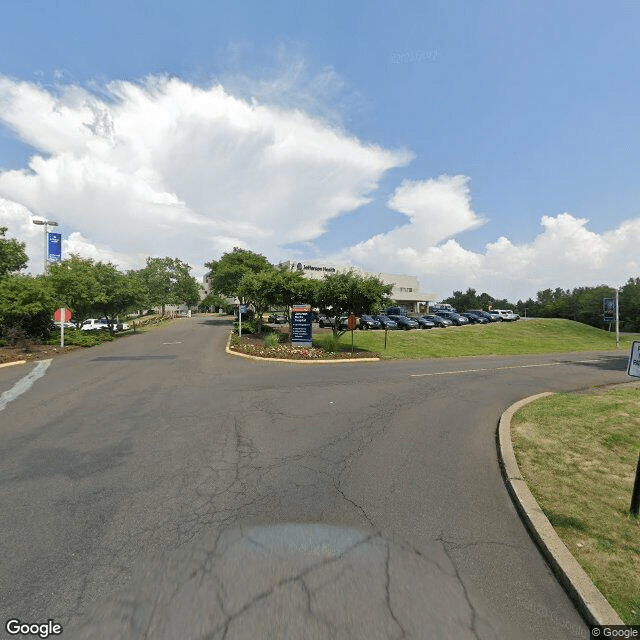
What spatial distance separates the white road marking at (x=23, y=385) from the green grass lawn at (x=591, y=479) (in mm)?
11013

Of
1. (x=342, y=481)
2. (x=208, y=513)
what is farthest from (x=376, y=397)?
(x=208, y=513)

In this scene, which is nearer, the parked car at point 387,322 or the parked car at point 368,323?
the parked car at point 368,323

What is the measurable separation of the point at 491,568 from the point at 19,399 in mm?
10920

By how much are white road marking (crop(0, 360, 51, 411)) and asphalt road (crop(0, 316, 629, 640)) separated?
1.03 meters

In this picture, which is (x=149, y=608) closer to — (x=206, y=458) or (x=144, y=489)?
(x=144, y=489)

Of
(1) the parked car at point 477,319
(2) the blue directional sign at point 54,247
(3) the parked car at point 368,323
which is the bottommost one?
(3) the parked car at point 368,323

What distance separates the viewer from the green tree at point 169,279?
59156 millimetres

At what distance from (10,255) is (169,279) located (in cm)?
4061

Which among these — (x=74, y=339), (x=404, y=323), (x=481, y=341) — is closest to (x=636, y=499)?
(x=74, y=339)

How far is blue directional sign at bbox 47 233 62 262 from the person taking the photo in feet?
67.8

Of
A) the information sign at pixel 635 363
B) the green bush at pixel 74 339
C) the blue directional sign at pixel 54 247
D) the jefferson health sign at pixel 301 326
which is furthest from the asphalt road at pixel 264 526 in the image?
the blue directional sign at pixel 54 247

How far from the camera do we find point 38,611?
2.50 meters

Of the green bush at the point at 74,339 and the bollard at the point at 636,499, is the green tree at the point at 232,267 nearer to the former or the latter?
the green bush at the point at 74,339

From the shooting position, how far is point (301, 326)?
18.8 metres
